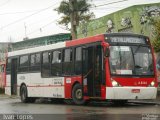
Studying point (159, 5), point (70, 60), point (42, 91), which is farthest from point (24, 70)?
point (159, 5)

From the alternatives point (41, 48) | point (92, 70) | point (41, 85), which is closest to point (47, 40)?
point (41, 48)

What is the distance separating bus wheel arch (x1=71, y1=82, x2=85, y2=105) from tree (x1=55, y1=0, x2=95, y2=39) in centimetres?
1187

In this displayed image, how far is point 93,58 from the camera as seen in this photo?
2094 cm

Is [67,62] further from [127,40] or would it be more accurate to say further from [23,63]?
[23,63]

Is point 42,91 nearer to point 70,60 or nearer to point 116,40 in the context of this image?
point 70,60

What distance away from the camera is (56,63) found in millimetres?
23875

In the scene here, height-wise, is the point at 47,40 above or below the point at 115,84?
above

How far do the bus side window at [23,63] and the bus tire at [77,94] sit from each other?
18.7 feet

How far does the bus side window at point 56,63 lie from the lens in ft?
77.5

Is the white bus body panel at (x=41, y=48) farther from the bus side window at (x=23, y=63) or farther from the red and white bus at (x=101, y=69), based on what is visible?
the bus side window at (x=23, y=63)

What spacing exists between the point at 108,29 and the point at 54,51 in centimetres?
1507

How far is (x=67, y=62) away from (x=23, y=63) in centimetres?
549

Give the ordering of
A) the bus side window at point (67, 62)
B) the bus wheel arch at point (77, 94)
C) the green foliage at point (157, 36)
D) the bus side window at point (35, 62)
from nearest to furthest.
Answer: the bus wheel arch at point (77, 94) < the bus side window at point (67, 62) < the bus side window at point (35, 62) < the green foliage at point (157, 36)

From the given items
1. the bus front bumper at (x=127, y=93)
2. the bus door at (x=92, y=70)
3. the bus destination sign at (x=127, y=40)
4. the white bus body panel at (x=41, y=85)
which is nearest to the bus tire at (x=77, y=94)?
the bus door at (x=92, y=70)
